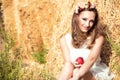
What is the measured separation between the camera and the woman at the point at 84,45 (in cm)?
620

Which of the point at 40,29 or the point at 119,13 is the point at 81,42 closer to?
the point at 119,13

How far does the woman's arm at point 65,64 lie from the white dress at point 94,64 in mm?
45

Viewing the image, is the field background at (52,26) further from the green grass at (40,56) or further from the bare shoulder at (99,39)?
the bare shoulder at (99,39)

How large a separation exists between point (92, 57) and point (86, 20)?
1.39ft

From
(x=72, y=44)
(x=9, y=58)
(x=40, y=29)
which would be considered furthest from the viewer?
(x=40, y=29)

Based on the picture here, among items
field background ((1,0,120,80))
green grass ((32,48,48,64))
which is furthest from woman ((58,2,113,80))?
green grass ((32,48,48,64))

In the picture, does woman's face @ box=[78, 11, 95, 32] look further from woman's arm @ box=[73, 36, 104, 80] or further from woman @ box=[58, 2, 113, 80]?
woman's arm @ box=[73, 36, 104, 80]

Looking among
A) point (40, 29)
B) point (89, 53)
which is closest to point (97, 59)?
point (89, 53)

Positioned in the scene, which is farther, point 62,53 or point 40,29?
point 40,29

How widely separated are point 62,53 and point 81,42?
280 millimetres

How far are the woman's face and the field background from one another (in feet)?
1.18

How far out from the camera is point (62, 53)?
6484 mm

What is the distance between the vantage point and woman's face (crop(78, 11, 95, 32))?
6.29 meters

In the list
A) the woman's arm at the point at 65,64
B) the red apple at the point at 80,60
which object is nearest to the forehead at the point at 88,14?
the woman's arm at the point at 65,64
